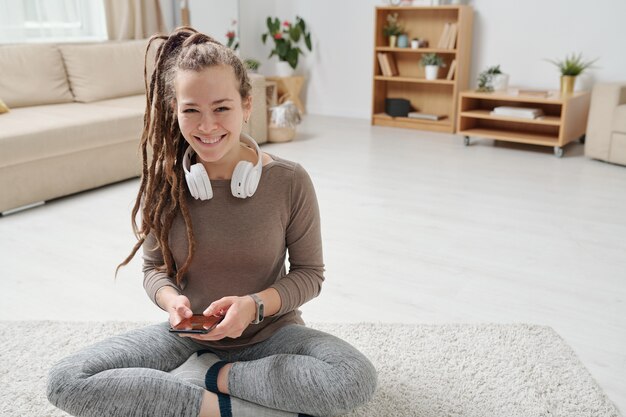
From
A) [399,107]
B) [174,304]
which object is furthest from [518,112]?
[174,304]

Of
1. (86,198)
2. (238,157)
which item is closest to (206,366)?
(238,157)

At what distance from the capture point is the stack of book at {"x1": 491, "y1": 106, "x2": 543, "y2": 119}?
13.5 ft

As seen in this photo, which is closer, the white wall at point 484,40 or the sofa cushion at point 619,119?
the sofa cushion at point 619,119

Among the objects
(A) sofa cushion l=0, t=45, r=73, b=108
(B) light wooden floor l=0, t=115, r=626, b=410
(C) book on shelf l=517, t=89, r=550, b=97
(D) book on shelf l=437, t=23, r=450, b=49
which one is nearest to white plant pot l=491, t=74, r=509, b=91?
(C) book on shelf l=517, t=89, r=550, b=97

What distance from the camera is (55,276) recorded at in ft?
7.28

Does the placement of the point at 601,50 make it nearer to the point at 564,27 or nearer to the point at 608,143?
the point at 564,27

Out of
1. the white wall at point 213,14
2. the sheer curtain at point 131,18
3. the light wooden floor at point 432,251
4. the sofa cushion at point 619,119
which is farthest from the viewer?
the white wall at point 213,14

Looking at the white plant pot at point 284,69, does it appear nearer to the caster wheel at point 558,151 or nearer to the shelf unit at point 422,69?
the shelf unit at point 422,69

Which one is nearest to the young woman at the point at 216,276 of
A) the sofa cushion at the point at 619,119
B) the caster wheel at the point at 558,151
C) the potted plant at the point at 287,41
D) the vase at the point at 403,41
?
the sofa cushion at the point at 619,119

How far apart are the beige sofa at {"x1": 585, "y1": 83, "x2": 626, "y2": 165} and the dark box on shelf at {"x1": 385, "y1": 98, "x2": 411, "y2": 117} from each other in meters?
1.56

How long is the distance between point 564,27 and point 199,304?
3.94 m

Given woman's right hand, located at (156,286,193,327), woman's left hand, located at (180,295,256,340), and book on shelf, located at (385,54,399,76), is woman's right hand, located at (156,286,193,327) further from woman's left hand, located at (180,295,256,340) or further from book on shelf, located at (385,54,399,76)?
book on shelf, located at (385,54,399,76)

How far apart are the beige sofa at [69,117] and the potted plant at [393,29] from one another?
49.4 inches

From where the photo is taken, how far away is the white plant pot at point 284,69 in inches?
215
